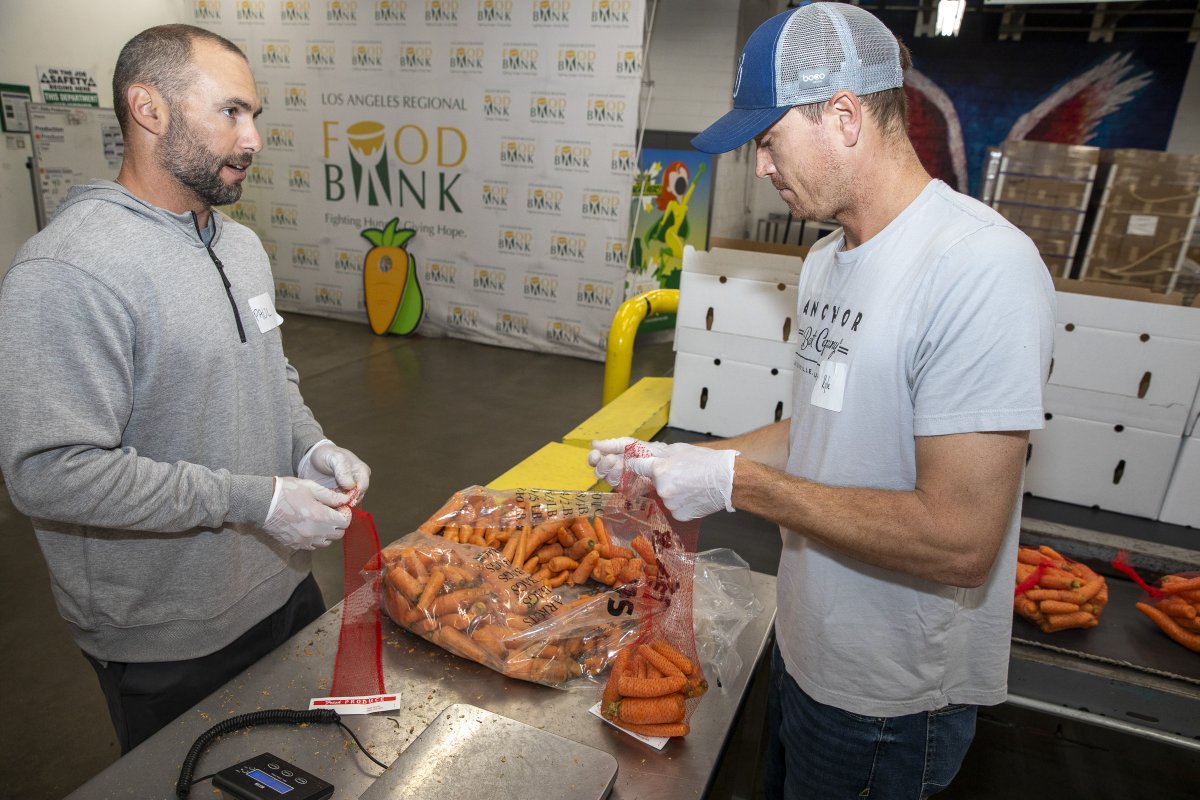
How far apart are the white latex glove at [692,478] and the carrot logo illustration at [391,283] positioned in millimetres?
6639

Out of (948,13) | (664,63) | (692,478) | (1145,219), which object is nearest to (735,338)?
(692,478)

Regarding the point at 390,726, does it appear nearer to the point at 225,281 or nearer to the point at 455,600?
the point at 455,600

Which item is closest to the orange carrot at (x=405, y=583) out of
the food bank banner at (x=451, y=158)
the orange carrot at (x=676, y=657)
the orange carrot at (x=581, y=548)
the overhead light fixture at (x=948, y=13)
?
the orange carrot at (x=581, y=548)

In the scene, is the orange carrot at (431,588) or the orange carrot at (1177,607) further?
the orange carrot at (1177,607)

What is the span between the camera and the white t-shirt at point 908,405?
3.44 ft

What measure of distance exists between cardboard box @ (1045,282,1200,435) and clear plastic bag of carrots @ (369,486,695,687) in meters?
1.68

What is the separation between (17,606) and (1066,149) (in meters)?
5.31

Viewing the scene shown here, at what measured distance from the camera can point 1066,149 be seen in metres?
3.87

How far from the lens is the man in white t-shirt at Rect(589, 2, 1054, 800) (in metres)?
1.06

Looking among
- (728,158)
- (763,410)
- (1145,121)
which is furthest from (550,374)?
(1145,121)

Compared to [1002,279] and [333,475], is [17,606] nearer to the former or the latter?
[333,475]

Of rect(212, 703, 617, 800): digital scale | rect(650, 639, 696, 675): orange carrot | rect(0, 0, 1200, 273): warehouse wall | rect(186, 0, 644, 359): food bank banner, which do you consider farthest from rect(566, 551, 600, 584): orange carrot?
rect(0, 0, 1200, 273): warehouse wall

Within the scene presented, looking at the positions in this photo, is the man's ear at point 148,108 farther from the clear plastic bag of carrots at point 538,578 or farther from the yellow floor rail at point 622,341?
the yellow floor rail at point 622,341

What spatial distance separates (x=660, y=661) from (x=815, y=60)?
1050 millimetres
